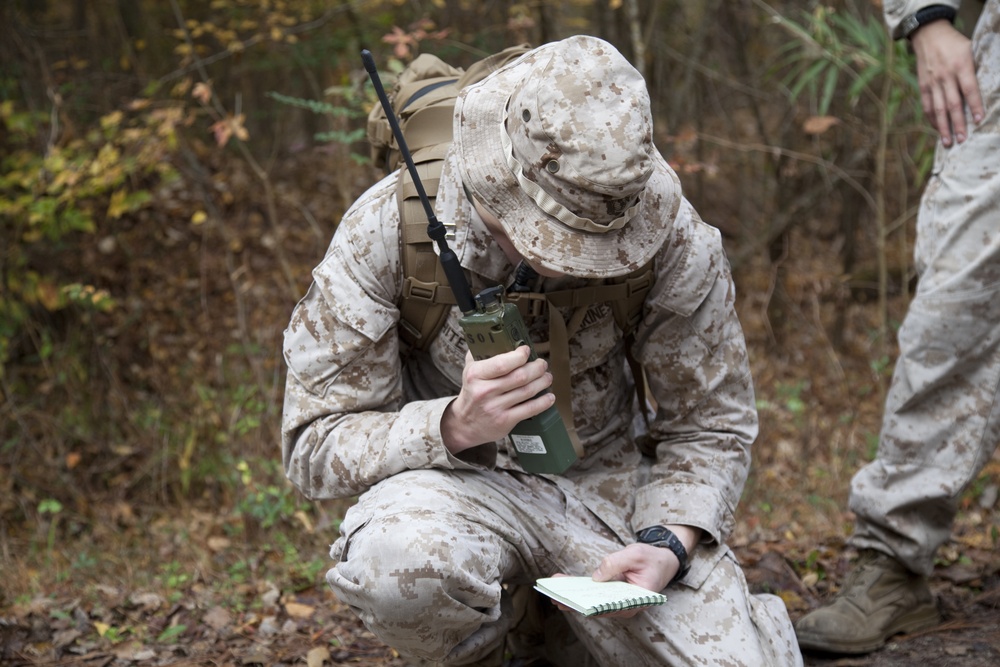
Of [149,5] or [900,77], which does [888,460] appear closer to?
[900,77]

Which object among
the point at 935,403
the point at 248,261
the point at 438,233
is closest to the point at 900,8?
the point at 935,403

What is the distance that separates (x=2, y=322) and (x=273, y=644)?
131 inches

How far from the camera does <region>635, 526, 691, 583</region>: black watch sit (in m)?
2.42

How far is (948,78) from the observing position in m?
2.84

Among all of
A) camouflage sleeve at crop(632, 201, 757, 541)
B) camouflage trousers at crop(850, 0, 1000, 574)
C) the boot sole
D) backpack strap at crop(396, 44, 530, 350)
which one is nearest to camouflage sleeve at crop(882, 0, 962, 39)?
camouflage trousers at crop(850, 0, 1000, 574)

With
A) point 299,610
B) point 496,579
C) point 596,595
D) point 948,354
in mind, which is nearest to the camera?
point 596,595

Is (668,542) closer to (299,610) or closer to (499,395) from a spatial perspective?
(499,395)

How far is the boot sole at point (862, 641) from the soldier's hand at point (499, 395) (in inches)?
47.2

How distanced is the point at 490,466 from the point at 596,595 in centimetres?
45

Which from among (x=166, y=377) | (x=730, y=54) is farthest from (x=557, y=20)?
(x=166, y=377)

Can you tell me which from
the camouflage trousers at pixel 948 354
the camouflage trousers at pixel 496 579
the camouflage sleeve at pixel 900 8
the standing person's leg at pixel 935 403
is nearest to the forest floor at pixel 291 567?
the standing person's leg at pixel 935 403

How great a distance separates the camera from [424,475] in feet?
7.67

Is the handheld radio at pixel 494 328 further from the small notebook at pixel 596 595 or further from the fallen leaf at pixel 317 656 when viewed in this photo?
the fallen leaf at pixel 317 656

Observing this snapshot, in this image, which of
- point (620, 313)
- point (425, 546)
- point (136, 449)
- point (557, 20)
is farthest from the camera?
point (557, 20)
